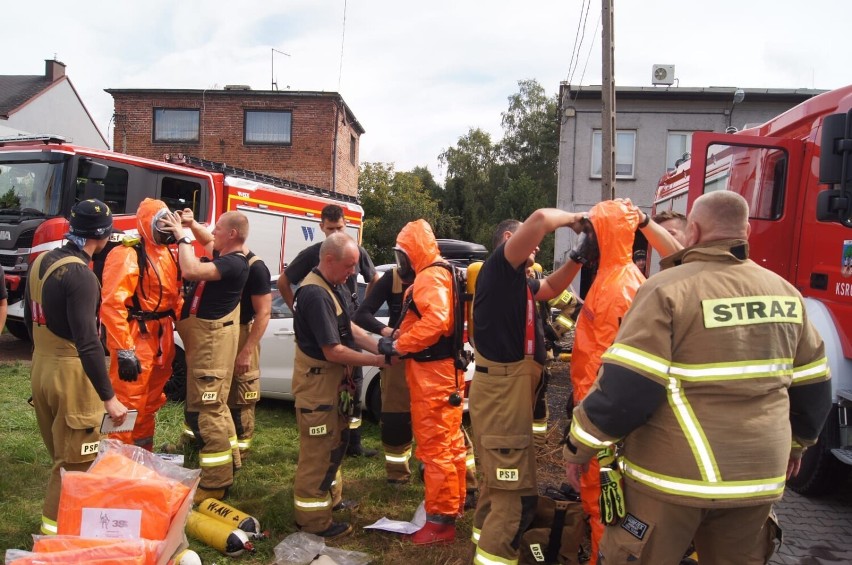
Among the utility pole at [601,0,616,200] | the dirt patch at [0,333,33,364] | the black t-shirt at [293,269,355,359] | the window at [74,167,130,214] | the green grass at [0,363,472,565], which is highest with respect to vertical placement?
the utility pole at [601,0,616,200]

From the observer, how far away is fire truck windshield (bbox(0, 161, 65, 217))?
27.7ft

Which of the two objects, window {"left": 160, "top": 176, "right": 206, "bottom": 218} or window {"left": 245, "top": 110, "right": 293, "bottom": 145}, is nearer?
window {"left": 160, "top": 176, "right": 206, "bottom": 218}

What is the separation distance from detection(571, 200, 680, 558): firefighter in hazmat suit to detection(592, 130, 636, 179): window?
1731cm

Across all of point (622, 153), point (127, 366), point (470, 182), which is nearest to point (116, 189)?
point (127, 366)

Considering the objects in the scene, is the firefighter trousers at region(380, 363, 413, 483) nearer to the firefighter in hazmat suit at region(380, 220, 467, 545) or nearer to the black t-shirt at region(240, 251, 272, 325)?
the firefighter in hazmat suit at region(380, 220, 467, 545)

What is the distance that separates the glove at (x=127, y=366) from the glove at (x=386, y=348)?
1502mm

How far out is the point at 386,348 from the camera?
3736 millimetres

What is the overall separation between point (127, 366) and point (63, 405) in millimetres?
512

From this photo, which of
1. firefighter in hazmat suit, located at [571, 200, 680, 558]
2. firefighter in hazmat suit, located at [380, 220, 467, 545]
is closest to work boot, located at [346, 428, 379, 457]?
firefighter in hazmat suit, located at [380, 220, 467, 545]

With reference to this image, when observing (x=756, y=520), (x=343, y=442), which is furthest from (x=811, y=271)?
(x=343, y=442)

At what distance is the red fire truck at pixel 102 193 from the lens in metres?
8.18

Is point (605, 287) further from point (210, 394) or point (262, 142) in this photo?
point (262, 142)

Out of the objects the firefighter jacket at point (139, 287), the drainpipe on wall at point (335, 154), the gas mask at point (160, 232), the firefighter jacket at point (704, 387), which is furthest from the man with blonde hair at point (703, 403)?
the drainpipe on wall at point (335, 154)

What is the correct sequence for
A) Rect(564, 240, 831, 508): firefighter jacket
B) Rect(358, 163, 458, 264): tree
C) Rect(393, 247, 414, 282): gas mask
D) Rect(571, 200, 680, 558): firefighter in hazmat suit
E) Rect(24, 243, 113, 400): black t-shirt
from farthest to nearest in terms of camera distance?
Rect(358, 163, 458, 264): tree
Rect(393, 247, 414, 282): gas mask
Rect(24, 243, 113, 400): black t-shirt
Rect(571, 200, 680, 558): firefighter in hazmat suit
Rect(564, 240, 831, 508): firefighter jacket
